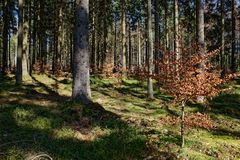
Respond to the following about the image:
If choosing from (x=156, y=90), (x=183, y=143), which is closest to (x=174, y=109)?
(x=156, y=90)

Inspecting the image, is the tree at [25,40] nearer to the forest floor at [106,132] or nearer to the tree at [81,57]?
the forest floor at [106,132]

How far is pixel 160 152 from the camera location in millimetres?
10195

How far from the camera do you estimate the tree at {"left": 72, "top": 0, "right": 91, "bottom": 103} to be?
1444cm

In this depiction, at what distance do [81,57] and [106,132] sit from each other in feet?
13.9

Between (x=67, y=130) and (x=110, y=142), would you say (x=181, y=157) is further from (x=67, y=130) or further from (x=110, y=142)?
(x=67, y=130)

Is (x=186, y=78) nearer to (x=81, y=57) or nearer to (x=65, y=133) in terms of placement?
(x=65, y=133)

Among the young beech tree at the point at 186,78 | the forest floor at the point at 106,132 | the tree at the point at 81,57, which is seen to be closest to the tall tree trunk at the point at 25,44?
the forest floor at the point at 106,132

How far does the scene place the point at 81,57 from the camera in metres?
14.5

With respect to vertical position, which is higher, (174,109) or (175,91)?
(175,91)

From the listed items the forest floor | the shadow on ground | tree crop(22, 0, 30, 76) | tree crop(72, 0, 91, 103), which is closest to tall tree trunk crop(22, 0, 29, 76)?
tree crop(22, 0, 30, 76)

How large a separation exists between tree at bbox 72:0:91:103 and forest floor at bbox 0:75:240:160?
0.69m

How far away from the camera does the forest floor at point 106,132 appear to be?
9648 millimetres

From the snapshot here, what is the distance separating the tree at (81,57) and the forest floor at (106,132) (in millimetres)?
692

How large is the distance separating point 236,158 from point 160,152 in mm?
2569
